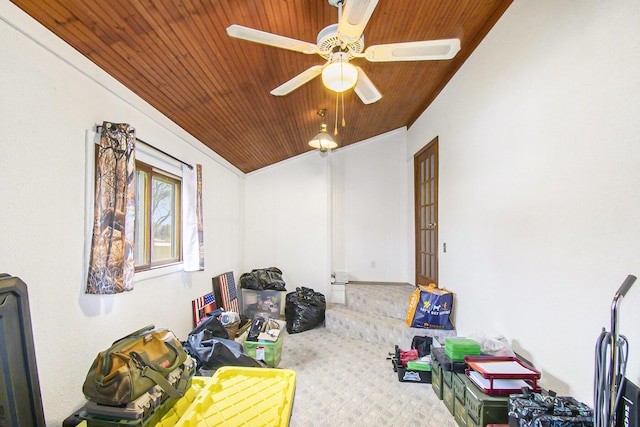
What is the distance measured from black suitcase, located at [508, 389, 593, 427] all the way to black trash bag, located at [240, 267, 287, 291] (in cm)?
302

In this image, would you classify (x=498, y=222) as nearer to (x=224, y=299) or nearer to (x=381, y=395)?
(x=381, y=395)

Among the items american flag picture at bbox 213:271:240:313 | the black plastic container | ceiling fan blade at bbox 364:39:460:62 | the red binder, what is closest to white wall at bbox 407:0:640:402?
the red binder

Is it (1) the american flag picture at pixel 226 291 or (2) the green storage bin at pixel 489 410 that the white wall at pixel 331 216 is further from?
(2) the green storage bin at pixel 489 410

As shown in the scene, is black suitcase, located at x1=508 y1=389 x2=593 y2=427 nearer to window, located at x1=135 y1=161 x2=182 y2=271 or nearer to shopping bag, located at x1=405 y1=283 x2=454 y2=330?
shopping bag, located at x1=405 y1=283 x2=454 y2=330

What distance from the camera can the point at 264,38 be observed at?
1.49 meters

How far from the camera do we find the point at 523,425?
1359 mm

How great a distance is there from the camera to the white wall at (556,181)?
124 centimetres

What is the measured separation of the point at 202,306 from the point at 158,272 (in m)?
0.93

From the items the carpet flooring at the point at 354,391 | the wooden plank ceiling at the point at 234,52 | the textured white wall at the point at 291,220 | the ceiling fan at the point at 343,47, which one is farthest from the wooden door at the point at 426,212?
the ceiling fan at the point at 343,47

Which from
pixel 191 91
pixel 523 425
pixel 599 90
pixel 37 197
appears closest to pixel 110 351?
pixel 37 197

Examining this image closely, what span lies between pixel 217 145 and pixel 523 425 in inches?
138

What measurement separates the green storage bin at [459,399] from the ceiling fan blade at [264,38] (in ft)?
7.71

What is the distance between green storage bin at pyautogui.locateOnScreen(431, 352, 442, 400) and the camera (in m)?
2.27

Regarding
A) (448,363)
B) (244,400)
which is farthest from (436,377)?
(244,400)
